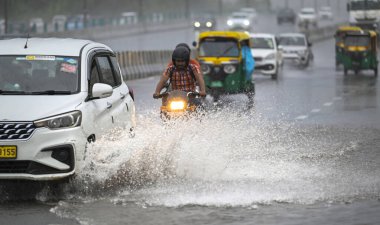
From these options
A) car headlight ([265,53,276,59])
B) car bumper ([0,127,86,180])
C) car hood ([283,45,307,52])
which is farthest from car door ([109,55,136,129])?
car hood ([283,45,307,52])

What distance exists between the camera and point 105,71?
491 inches

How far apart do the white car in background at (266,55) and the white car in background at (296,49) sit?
10.4m

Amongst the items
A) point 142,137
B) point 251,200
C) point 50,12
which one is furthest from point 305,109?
point 50,12

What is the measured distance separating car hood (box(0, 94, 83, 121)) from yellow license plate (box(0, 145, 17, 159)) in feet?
0.87

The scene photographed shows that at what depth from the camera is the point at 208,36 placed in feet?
97.3

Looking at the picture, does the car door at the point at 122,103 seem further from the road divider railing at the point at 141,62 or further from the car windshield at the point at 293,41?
the car windshield at the point at 293,41

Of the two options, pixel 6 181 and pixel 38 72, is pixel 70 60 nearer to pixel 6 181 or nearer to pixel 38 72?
pixel 38 72

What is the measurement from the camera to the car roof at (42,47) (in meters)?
11.7

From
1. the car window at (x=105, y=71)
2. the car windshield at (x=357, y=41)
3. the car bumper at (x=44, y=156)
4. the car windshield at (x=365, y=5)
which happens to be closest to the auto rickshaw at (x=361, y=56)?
the car windshield at (x=357, y=41)

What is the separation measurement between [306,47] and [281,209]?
151 ft

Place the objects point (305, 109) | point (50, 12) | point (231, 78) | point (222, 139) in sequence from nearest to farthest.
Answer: point (222, 139)
point (305, 109)
point (231, 78)
point (50, 12)

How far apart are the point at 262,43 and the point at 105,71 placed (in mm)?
31176

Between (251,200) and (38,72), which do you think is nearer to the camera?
(251,200)

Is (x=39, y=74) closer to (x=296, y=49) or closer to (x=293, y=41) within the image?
(x=296, y=49)
